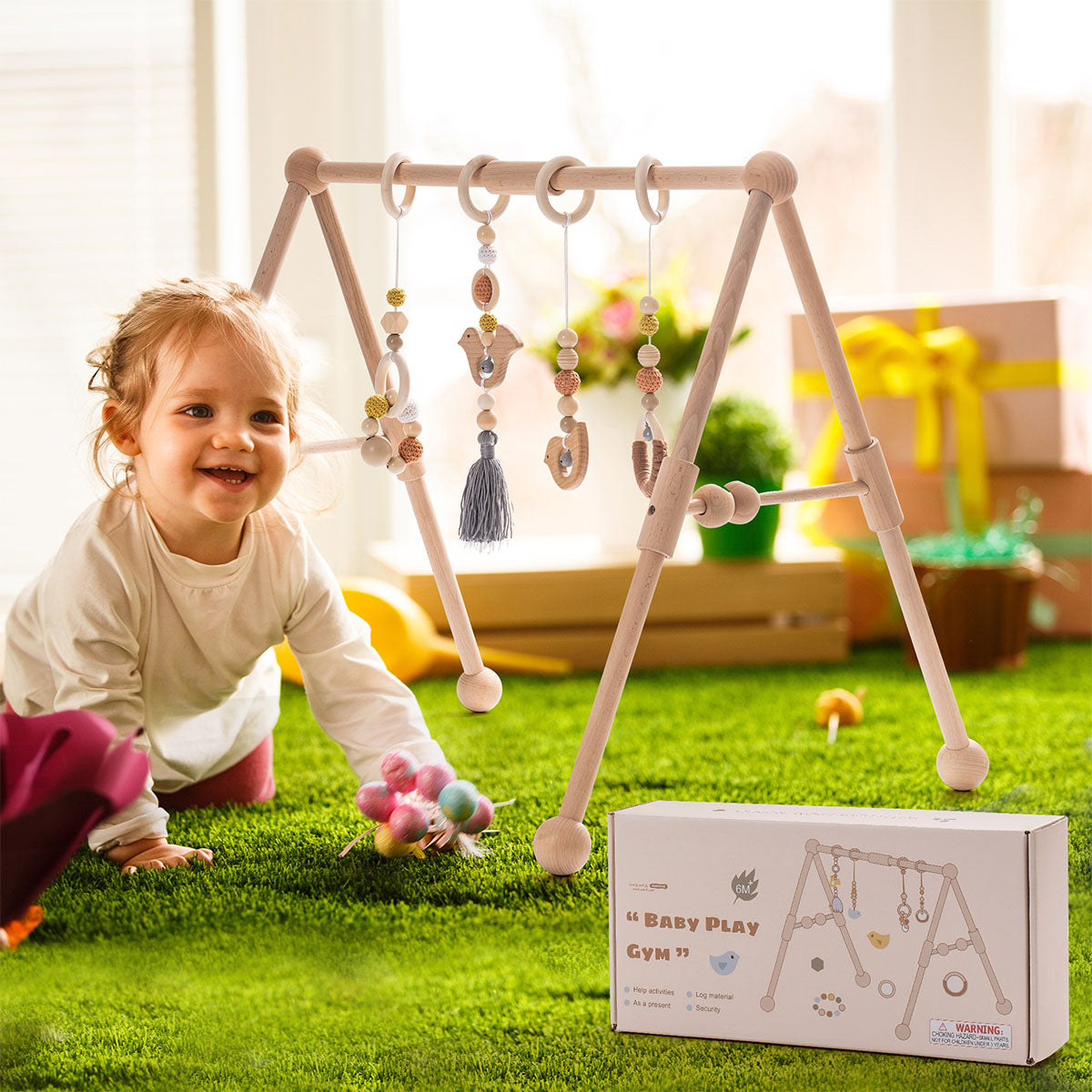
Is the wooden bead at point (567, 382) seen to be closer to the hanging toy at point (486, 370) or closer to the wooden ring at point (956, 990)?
the hanging toy at point (486, 370)

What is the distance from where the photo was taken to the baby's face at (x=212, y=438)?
75cm

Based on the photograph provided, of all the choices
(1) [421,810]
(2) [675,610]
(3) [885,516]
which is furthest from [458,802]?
(2) [675,610]

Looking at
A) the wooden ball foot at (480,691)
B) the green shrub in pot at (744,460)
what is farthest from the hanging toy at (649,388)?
the green shrub in pot at (744,460)

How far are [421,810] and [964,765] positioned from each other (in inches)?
14.5

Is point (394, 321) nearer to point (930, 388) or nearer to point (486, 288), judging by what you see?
point (486, 288)

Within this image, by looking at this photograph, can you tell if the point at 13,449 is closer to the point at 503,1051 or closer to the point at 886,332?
the point at 503,1051

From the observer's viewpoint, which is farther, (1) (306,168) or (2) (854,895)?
(1) (306,168)

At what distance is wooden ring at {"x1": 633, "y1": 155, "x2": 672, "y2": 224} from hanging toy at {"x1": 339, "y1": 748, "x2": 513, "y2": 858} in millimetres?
352

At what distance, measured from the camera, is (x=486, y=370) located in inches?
31.6

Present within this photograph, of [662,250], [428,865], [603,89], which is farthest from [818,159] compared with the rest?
[428,865]

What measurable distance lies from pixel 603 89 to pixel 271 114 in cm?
61

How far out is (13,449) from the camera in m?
0.94

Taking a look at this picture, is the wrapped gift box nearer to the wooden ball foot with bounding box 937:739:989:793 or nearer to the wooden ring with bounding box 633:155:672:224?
the wooden ball foot with bounding box 937:739:989:793

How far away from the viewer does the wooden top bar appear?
2.41 feet
